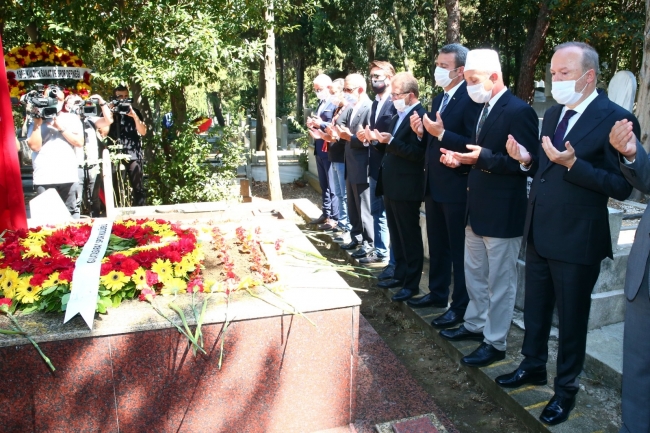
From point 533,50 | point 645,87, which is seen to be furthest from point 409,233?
point 533,50

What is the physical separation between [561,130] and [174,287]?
223cm

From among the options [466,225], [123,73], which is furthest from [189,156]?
[466,225]

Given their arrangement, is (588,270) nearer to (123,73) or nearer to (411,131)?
(411,131)

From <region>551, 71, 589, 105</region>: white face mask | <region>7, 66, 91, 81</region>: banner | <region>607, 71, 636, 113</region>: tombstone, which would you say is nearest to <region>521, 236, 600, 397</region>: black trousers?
<region>551, 71, 589, 105</region>: white face mask

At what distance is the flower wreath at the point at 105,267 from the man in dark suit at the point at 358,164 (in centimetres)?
247

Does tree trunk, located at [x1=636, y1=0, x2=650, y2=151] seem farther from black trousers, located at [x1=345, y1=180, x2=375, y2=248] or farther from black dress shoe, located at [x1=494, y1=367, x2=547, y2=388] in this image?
black dress shoe, located at [x1=494, y1=367, x2=547, y2=388]

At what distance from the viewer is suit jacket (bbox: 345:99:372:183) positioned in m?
5.64

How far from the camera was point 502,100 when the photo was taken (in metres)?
3.38

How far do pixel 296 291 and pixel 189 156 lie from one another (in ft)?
20.2

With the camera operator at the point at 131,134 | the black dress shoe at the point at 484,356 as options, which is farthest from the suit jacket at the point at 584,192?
the camera operator at the point at 131,134

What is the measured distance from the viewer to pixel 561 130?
294 cm

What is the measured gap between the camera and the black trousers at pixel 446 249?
3.97 metres

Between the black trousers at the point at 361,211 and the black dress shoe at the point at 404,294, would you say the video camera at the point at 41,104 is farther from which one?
the black dress shoe at the point at 404,294

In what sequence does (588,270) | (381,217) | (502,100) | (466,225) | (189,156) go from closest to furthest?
(588,270) → (502,100) → (466,225) → (381,217) → (189,156)
